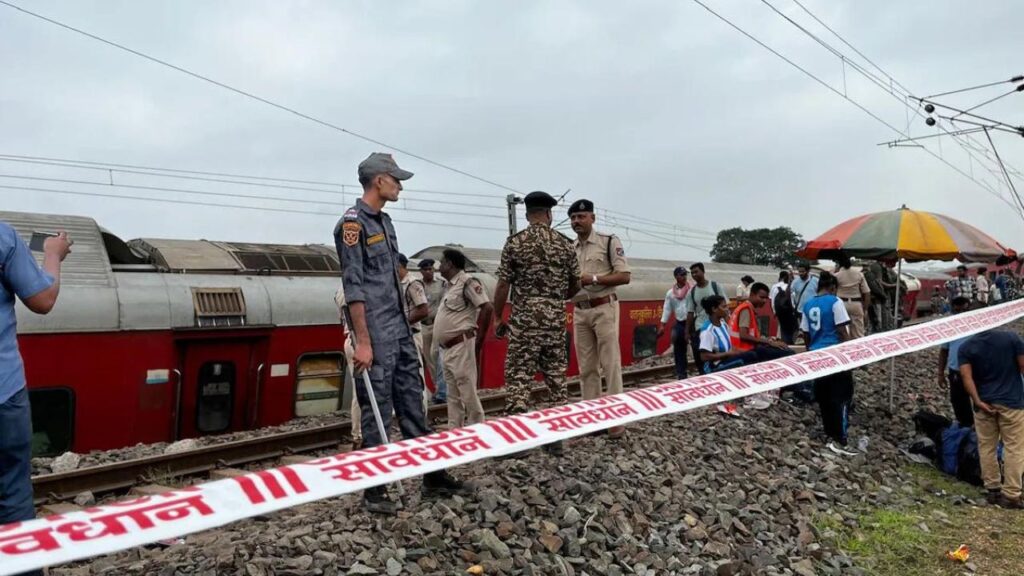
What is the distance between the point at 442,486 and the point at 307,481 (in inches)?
66.2

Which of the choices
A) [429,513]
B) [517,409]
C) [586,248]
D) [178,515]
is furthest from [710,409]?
[178,515]

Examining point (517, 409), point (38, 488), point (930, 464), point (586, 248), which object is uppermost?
A: point (586, 248)

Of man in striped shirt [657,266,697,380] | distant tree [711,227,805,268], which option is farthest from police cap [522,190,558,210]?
distant tree [711,227,805,268]

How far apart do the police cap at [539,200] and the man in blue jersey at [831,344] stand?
363cm

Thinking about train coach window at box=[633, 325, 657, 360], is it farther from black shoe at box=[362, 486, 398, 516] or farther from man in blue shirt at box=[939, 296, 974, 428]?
black shoe at box=[362, 486, 398, 516]

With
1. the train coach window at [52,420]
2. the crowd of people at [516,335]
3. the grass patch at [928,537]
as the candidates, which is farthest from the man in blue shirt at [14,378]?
the train coach window at [52,420]

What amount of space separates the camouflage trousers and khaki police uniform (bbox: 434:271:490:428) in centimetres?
54

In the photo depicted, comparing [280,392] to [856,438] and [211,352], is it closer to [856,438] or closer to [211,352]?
[211,352]

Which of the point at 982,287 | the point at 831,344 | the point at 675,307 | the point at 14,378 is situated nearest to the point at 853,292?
the point at 675,307

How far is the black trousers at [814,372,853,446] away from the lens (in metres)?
6.97

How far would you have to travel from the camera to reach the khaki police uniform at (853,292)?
33.7 ft

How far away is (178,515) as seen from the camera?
2318mm

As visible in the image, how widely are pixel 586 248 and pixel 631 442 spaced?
1639mm

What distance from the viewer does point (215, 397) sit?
840 centimetres
